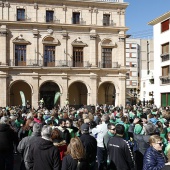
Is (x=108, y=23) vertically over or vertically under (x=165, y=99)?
over

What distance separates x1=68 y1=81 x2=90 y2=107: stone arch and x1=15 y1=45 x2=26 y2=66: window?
6562mm

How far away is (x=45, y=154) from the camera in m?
6.19

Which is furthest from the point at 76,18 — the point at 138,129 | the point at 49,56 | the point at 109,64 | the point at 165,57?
the point at 138,129

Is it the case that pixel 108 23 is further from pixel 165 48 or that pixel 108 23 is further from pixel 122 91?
pixel 122 91

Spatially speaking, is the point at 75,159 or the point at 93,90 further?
the point at 93,90

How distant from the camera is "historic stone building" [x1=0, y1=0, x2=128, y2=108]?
3328 cm

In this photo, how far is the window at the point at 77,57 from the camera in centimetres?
3503

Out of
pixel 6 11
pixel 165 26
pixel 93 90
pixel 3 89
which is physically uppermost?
pixel 6 11

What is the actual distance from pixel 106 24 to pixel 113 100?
9.13 metres

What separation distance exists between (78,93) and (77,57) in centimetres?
500

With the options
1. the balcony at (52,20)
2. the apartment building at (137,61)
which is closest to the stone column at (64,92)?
the balcony at (52,20)

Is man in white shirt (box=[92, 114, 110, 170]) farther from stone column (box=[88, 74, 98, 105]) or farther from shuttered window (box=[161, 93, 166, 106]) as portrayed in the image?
shuttered window (box=[161, 93, 166, 106])

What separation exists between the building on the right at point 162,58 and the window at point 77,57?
844 cm

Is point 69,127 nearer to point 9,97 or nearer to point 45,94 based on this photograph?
point 9,97
